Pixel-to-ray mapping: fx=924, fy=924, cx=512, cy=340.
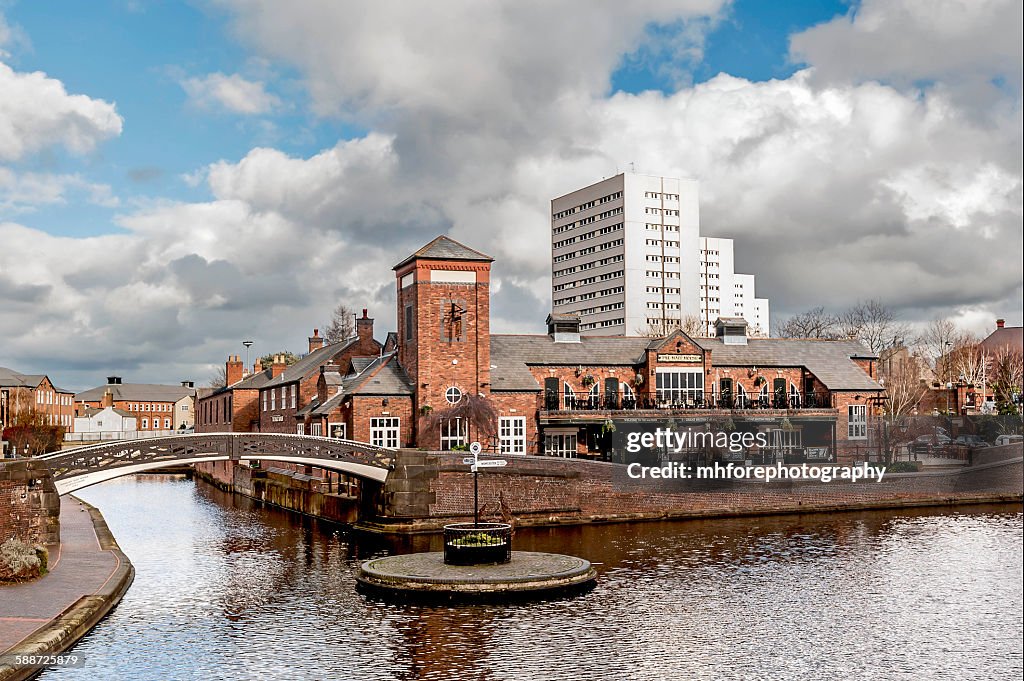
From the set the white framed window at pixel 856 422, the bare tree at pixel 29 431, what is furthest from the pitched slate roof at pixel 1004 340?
the bare tree at pixel 29 431

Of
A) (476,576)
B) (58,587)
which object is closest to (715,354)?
(476,576)

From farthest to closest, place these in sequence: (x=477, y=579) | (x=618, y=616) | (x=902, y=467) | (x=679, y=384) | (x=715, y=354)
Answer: (x=715, y=354) < (x=679, y=384) < (x=902, y=467) < (x=477, y=579) < (x=618, y=616)

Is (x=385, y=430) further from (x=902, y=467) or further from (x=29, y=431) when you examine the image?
(x=29, y=431)

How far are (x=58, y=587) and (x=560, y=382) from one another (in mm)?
30273

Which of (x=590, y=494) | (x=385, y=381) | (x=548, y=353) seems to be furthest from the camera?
(x=548, y=353)

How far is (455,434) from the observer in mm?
43094

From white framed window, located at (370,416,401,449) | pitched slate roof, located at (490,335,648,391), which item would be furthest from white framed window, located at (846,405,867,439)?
white framed window, located at (370,416,401,449)

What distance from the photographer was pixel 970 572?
1066 inches

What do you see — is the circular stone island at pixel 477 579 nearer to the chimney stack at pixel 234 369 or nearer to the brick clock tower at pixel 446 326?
the brick clock tower at pixel 446 326

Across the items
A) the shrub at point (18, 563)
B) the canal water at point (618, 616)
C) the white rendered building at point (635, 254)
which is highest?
the white rendered building at point (635, 254)

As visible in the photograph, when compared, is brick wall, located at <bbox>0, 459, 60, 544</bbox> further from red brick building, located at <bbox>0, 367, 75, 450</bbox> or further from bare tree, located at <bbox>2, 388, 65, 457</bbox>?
red brick building, located at <bbox>0, 367, 75, 450</bbox>

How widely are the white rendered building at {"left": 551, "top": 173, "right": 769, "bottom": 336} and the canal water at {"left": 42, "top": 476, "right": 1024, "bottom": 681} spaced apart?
93.8 metres

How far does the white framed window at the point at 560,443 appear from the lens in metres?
46.1

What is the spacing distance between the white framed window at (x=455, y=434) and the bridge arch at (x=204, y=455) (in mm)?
6243
